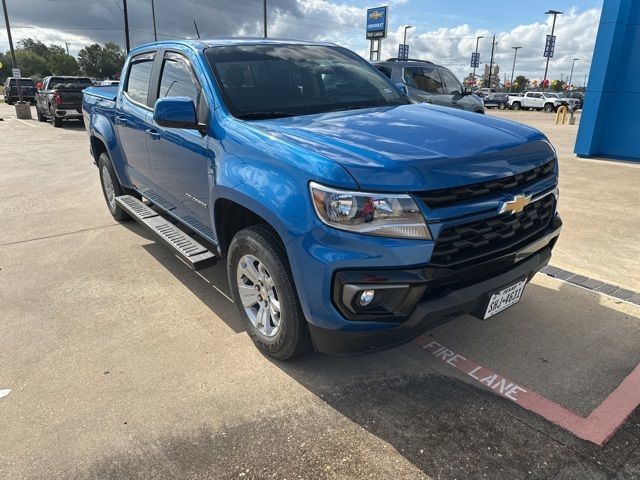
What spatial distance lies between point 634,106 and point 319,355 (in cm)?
1013

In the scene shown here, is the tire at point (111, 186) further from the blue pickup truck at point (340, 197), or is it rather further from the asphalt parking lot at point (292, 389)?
the blue pickup truck at point (340, 197)

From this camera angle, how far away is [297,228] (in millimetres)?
2373

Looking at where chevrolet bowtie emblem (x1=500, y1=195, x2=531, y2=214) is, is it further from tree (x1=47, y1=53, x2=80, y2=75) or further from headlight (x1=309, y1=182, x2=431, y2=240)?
tree (x1=47, y1=53, x2=80, y2=75)

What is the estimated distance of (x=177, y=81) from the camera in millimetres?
3787

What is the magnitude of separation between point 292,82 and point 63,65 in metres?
115

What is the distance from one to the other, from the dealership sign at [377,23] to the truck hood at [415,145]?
40.0 m

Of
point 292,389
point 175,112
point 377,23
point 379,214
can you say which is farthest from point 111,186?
point 377,23

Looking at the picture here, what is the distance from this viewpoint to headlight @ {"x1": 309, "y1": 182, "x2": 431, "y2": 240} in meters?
2.24

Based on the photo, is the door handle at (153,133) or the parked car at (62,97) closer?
the door handle at (153,133)

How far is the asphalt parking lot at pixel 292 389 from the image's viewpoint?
2.29 metres

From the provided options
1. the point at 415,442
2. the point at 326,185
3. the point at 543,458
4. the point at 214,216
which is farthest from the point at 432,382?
the point at 214,216

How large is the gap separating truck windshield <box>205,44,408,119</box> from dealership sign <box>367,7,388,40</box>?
39.0 m

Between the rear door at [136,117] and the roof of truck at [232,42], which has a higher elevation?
the roof of truck at [232,42]

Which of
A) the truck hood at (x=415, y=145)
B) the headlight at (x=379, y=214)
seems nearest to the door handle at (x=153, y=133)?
the truck hood at (x=415, y=145)
